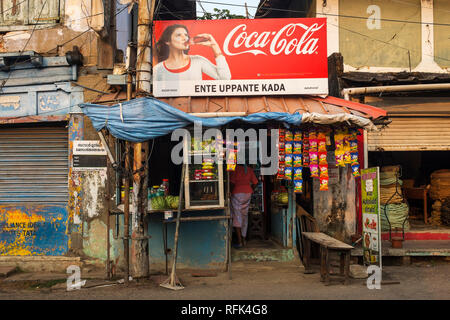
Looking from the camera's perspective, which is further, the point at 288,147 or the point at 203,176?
the point at 288,147

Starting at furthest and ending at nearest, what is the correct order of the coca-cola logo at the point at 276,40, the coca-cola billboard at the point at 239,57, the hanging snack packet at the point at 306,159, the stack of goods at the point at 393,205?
the stack of goods at the point at 393,205 < the coca-cola logo at the point at 276,40 < the coca-cola billboard at the point at 239,57 < the hanging snack packet at the point at 306,159

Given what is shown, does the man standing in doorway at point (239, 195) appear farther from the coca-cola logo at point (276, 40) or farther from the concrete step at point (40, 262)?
the concrete step at point (40, 262)

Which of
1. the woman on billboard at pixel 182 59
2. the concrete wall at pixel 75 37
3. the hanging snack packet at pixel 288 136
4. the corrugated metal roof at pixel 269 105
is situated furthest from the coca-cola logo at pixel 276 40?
the concrete wall at pixel 75 37

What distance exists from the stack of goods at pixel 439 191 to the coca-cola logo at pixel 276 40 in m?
5.21

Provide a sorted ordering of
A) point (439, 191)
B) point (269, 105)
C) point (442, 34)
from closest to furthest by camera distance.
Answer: point (269, 105) < point (442, 34) < point (439, 191)

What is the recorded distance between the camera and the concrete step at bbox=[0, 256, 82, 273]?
795cm

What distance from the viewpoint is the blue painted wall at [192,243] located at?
A: 7.98m

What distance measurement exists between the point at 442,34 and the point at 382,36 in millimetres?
1449

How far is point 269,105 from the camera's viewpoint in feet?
25.1

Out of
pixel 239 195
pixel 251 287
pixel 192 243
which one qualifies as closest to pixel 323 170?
pixel 239 195

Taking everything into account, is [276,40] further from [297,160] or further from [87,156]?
[87,156]

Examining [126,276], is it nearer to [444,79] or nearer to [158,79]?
[158,79]

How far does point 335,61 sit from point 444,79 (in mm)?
2412

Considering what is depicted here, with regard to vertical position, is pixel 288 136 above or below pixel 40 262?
above
